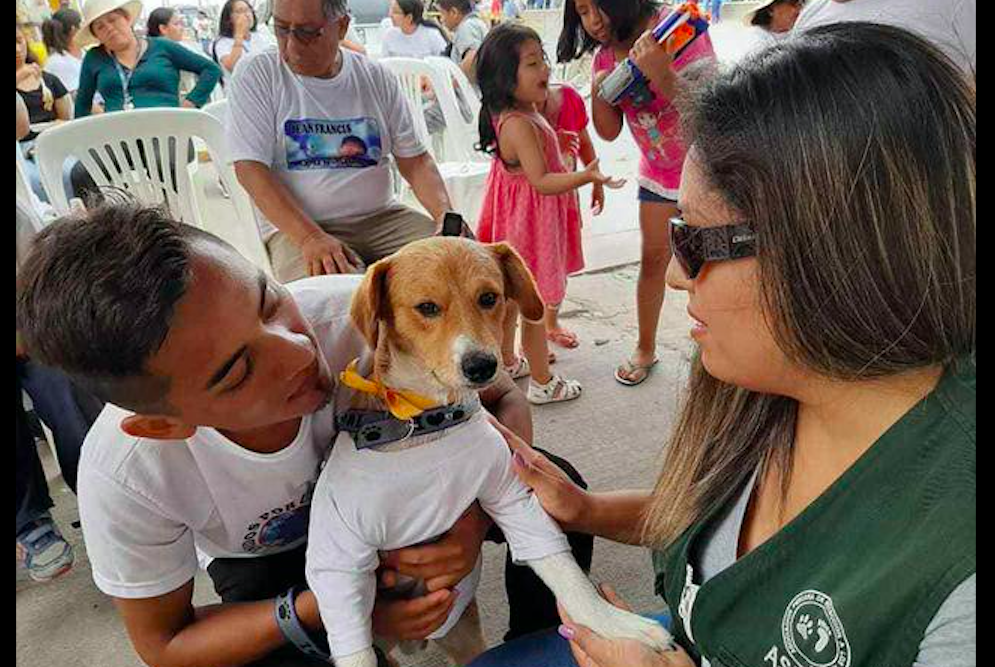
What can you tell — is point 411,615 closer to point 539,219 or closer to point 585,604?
point 585,604

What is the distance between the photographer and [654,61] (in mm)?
2367

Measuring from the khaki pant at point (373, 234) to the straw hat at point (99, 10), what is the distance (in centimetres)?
286

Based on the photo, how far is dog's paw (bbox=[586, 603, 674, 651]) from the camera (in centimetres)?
111

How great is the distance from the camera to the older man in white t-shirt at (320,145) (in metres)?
2.38

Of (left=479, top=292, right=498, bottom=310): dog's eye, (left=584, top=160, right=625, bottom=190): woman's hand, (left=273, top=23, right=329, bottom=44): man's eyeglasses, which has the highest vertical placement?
(left=273, top=23, right=329, bottom=44): man's eyeglasses

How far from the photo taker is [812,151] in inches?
29.3

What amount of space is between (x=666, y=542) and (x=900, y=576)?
44 centimetres

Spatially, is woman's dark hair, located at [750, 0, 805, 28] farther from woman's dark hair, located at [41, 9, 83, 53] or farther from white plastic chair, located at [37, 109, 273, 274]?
woman's dark hair, located at [41, 9, 83, 53]

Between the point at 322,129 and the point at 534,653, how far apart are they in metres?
2.02

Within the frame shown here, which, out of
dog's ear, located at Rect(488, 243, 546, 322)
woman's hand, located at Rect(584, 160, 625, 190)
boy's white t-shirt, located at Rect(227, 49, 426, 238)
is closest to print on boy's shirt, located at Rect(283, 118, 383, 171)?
boy's white t-shirt, located at Rect(227, 49, 426, 238)

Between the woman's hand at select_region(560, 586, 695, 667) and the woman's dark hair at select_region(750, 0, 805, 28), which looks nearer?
the woman's hand at select_region(560, 586, 695, 667)

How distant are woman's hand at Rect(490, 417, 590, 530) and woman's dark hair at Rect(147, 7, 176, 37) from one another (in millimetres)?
5874
